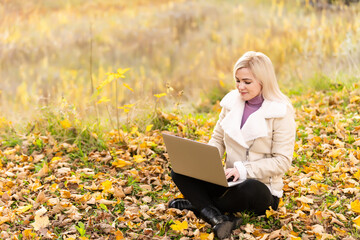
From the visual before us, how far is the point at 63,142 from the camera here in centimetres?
435

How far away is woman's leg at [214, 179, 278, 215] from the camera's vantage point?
2.79 meters

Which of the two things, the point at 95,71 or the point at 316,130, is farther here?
the point at 95,71

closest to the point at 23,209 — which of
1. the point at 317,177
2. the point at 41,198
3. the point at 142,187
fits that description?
the point at 41,198

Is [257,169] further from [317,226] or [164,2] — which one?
[164,2]

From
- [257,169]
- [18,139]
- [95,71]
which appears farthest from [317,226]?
[95,71]

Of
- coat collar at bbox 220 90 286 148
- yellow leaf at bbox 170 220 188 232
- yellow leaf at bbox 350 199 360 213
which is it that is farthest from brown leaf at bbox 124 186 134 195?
yellow leaf at bbox 350 199 360 213

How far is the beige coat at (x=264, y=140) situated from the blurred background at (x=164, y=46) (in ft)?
6.30

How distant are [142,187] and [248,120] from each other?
117 cm

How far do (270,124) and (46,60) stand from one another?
6.65 meters

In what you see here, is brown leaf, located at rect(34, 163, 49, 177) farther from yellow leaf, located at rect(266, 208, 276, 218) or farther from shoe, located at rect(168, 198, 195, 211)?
yellow leaf, located at rect(266, 208, 276, 218)

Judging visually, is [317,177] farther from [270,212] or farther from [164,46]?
[164,46]

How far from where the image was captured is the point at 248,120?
2908mm

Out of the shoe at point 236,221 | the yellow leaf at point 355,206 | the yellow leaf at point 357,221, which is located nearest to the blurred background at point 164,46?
the shoe at point 236,221

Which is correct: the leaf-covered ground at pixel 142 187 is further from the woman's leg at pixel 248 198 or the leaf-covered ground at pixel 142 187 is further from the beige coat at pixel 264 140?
the beige coat at pixel 264 140
